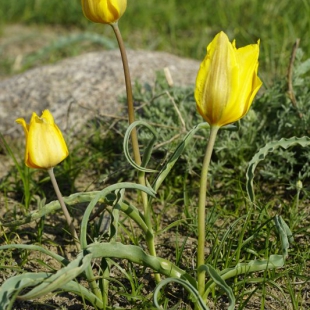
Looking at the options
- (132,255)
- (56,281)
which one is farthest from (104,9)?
(56,281)

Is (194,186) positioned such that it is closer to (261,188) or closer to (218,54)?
(261,188)

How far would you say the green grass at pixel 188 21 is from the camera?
13.9 ft

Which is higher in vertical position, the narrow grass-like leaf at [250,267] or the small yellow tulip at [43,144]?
the small yellow tulip at [43,144]

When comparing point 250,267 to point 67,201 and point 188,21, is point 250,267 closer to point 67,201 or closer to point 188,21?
point 67,201

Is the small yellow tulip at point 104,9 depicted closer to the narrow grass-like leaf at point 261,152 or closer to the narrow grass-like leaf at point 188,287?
the narrow grass-like leaf at point 261,152

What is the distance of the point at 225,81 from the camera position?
1744 millimetres

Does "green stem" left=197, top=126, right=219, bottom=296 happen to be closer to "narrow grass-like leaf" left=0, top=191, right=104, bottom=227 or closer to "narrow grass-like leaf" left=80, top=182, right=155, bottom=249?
"narrow grass-like leaf" left=80, top=182, right=155, bottom=249

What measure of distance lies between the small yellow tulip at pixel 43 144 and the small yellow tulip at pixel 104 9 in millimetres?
336

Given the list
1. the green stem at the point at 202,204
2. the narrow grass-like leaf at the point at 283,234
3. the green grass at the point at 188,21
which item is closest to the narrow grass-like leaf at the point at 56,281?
the green stem at the point at 202,204

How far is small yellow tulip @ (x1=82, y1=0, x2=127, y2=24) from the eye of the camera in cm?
202

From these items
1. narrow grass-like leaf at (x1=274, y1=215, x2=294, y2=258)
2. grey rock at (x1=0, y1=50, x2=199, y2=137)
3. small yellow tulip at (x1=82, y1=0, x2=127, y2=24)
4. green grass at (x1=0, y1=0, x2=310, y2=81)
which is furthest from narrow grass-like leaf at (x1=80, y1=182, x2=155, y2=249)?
green grass at (x1=0, y1=0, x2=310, y2=81)

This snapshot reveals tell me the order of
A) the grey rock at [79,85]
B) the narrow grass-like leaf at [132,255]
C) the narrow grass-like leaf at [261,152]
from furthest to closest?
the grey rock at [79,85] → the narrow grass-like leaf at [261,152] → the narrow grass-like leaf at [132,255]

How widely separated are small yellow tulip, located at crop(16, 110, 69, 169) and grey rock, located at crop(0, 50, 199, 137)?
1325mm

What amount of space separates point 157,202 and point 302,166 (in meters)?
0.62
